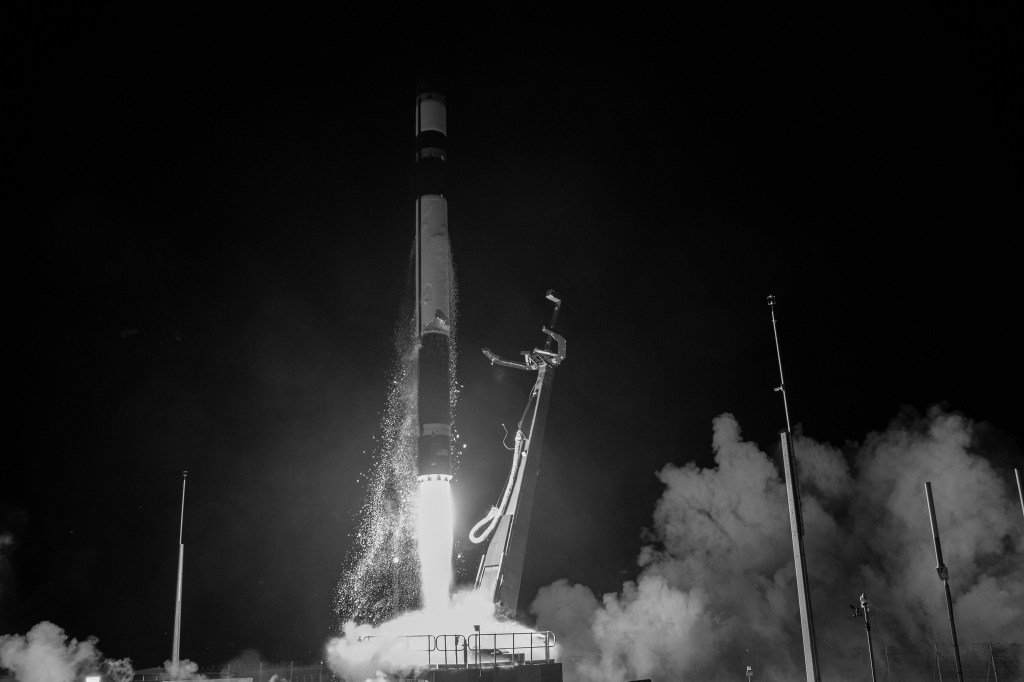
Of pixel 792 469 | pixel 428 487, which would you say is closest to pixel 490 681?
pixel 428 487

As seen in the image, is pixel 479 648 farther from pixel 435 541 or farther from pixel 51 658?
pixel 51 658

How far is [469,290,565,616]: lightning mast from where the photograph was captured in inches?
950

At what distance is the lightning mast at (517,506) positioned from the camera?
24.1m

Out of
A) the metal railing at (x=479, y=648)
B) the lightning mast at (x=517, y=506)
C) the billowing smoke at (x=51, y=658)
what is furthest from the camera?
the billowing smoke at (x=51, y=658)

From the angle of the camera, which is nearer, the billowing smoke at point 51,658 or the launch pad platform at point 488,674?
the launch pad platform at point 488,674

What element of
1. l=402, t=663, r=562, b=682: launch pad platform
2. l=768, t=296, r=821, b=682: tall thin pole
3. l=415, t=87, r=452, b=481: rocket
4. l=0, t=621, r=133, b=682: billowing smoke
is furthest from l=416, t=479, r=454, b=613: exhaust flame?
l=0, t=621, r=133, b=682: billowing smoke

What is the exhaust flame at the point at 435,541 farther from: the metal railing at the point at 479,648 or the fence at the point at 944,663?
the fence at the point at 944,663

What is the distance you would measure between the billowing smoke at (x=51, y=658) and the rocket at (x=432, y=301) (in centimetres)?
1898

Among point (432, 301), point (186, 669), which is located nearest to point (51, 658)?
point (186, 669)

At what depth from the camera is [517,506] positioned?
2480 cm

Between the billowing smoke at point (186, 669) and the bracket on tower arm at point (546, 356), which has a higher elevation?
the bracket on tower arm at point (546, 356)

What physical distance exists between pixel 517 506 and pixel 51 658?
23816mm

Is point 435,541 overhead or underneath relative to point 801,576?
overhead

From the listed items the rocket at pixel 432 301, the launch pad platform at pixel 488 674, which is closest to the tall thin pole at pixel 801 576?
the launch pad platform at pixel 488 674
